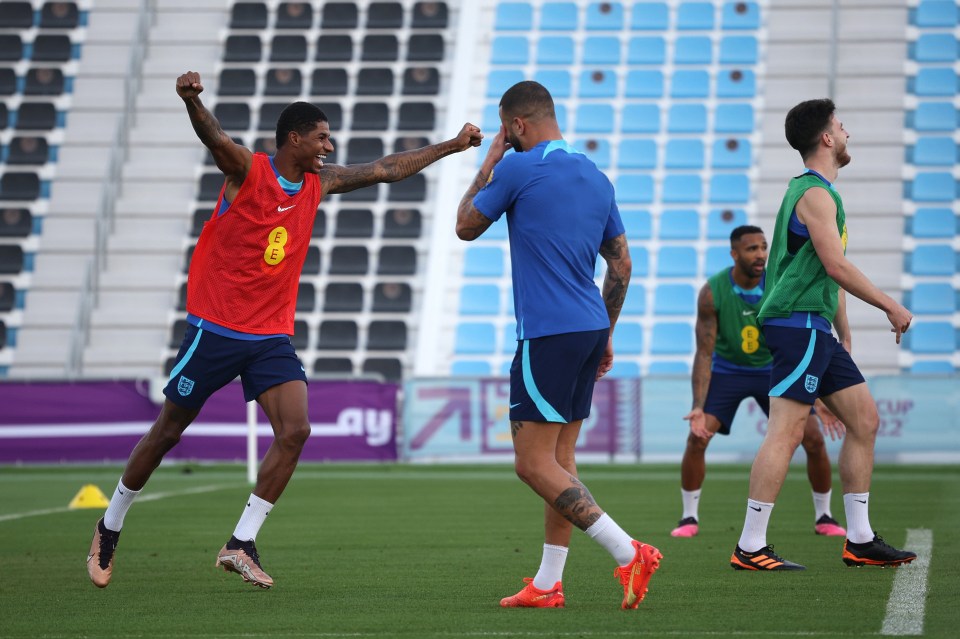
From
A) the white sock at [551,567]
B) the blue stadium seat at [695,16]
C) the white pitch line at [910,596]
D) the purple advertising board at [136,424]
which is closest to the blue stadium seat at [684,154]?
the blue stadium seat at [695,16]

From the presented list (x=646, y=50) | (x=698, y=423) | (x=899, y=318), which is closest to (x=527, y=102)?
(x=899, y=318)

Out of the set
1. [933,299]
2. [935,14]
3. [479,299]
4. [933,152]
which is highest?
[935,14]

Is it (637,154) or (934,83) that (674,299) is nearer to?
(637,154)

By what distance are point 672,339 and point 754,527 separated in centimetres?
1621

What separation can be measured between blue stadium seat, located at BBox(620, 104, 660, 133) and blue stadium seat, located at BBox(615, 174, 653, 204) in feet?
3.83

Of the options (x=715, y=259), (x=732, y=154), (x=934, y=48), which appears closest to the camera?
(x=715, y=259)

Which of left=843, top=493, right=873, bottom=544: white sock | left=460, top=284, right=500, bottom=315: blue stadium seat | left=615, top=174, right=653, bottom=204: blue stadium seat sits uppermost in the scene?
left=615, top=174, right=653, bottom=204: blue stadium seat

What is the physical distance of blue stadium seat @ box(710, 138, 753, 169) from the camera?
81.8ft

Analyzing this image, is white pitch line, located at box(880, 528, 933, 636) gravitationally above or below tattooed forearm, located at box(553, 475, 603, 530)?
below

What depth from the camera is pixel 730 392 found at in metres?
9.62

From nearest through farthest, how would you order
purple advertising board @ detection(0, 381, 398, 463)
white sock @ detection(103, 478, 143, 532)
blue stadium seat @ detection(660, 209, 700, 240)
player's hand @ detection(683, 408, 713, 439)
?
1. white sock @ detection(103, 478, 143, 532)
2. player's hand @ detection(683, 408, 713, 439)
3. purple advertising board @ detection(0, 381, 398, 463)
4. blue stadium seat @ detection(660, 209, 700, 240)

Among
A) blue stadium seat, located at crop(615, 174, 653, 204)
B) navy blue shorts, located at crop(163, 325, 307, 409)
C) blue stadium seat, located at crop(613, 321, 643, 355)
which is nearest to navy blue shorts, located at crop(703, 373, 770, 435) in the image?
navy blue shorts, located at crop(163, 325, 307, 409)

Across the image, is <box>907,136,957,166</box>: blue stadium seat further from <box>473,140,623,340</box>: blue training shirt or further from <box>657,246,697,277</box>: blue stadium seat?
<box>473,140,623,340</box>: blue training shirt

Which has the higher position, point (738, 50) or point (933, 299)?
point (738, 50)
